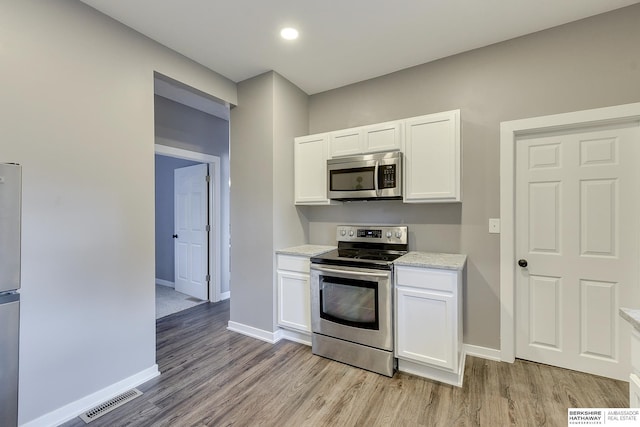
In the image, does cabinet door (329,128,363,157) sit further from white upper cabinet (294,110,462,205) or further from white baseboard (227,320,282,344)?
white baseboard (227,320,282,344)

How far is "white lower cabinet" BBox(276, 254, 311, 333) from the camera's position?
9.14 feet

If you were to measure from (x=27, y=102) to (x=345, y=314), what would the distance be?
267 centimetres

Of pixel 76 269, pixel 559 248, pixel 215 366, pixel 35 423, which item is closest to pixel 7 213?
pixel 76 269

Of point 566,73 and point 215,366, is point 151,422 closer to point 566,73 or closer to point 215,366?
point 215,366

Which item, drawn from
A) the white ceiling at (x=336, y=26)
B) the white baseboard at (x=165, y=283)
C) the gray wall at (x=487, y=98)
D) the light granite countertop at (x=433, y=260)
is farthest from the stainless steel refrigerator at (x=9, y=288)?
the white baseboard at (x=165, y=283)

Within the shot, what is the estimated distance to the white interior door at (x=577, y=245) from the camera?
2.12m

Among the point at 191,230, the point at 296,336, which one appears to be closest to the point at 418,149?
the point at 296,336

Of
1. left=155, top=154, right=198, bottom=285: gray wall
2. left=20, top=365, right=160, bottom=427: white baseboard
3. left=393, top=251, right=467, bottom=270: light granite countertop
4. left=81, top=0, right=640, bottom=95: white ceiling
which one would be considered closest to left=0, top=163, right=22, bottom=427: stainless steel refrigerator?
left=20, top=365, right=160, bottom=427: white baseboard

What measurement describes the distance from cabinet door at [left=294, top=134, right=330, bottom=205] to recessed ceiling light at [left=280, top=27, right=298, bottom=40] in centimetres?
94

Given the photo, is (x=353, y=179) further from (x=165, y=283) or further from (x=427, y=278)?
(x=165, y=283)

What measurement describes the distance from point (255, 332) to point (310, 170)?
72.8 inches

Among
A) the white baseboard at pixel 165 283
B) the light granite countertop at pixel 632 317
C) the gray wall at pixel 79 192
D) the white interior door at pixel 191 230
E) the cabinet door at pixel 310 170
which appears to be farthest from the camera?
the white baseboard at pixel 165 283

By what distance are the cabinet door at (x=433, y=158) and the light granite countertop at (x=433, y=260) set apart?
500 millimetres
